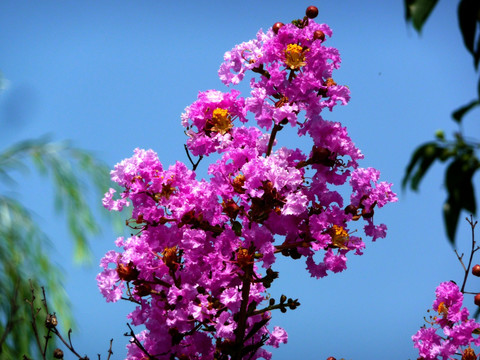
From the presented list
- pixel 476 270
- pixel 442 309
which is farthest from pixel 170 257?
pixel 476 270

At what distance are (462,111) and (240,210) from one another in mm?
801

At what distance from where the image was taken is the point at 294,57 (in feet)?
5.64

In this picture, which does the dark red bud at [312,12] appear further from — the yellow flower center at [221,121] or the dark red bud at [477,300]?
the dark red bud at [477,300]

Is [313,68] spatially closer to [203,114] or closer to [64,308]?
[203,114]

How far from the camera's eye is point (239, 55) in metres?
1.80

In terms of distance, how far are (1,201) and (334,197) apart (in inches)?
113

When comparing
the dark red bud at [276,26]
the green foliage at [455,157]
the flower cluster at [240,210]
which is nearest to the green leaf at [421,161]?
the green foliage at [455,157]

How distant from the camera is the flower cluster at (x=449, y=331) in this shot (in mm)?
1838

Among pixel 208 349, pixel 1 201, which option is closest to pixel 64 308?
pixel 1 201

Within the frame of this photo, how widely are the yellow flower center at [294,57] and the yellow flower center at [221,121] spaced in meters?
0.22

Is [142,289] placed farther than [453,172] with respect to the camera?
Yes

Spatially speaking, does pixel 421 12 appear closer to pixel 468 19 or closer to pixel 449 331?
pixel 468 19

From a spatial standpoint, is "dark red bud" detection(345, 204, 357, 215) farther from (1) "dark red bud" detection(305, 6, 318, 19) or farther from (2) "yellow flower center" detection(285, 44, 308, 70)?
(1) "dark red bud" detection(305, 6, 318, 19)

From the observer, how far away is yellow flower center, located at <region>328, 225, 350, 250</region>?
5.53ft
